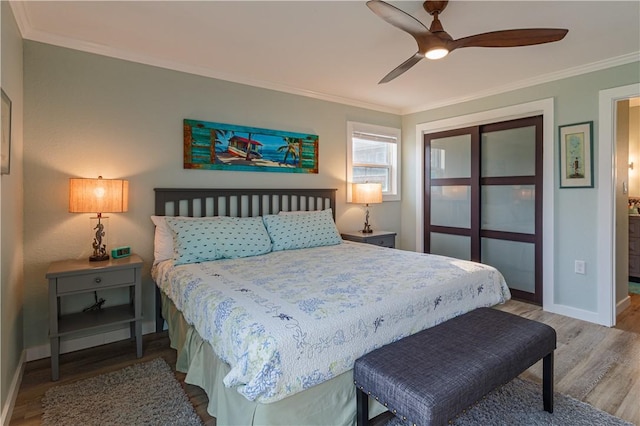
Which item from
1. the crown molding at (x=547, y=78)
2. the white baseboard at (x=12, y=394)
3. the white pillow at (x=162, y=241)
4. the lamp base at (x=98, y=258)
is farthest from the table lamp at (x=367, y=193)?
the white baseboard at (x=12, y=394)

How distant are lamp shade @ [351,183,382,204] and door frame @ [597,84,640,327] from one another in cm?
214

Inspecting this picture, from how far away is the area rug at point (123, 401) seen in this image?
1817 millimetres

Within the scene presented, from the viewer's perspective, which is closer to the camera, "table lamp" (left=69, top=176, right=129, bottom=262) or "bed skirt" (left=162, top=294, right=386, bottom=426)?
"bed skirt" (left=162, top=294, right=386, bottom=426)

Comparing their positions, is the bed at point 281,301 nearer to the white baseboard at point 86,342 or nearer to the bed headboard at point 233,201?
the bed headboard at point 233,201

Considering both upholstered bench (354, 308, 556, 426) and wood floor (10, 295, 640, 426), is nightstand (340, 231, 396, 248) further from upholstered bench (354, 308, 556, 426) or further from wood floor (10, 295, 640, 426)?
upholstered bench (354, 308, 556, 426)

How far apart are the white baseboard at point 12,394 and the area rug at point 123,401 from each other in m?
0.15

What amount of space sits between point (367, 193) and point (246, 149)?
155 cm

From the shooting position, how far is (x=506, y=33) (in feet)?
6.55

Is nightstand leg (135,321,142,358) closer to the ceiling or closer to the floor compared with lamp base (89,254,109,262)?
closer to the floor

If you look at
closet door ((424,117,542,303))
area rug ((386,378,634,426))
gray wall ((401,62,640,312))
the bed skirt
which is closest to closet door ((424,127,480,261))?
closet door ((424,117,542,303))

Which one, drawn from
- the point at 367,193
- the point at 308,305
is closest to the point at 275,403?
the point at 308,305

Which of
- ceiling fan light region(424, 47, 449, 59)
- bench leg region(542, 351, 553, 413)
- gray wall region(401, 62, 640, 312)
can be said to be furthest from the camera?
gray wall region(401, 62, 640, 312)

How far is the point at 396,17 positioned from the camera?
1.79 m

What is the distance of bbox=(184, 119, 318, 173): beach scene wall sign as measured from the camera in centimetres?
315
